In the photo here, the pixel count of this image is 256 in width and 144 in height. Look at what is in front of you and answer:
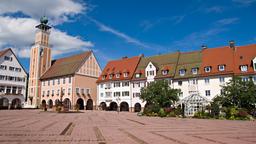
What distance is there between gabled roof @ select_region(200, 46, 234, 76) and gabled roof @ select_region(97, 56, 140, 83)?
57.6ft

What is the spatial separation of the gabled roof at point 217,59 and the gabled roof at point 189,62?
1.09m

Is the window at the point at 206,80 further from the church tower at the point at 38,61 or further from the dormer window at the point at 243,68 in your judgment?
the church tower at the point at 38,61

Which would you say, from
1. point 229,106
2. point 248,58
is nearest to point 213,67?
point 248,58

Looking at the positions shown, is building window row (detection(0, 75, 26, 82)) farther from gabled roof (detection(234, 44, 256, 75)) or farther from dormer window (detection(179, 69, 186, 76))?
gabled roof (detection(234, 44, 256, 75))

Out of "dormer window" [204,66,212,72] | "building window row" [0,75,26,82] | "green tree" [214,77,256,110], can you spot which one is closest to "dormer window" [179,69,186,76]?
"dormer window" [204,66,212,72]

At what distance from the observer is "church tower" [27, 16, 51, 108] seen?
78.9m

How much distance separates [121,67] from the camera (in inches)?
2689

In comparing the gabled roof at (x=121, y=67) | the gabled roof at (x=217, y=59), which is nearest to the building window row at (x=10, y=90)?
the gabled roof at (x=121, y=67)

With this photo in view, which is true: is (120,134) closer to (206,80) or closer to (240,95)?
(240,95)

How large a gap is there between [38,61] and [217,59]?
50.9 metres

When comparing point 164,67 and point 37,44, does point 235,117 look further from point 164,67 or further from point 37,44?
point 37,44

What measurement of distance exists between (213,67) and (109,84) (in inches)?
1073

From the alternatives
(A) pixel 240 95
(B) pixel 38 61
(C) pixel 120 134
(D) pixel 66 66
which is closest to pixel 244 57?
(A) pixel 240 95

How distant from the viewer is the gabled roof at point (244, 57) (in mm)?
47263
